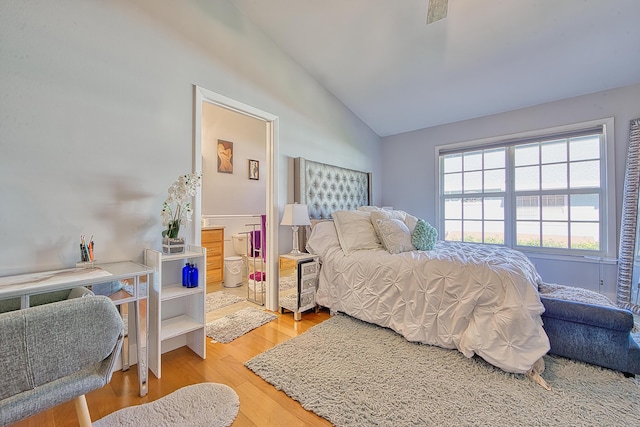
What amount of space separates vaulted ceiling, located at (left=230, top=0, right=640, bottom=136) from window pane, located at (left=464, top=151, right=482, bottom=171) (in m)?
0.63

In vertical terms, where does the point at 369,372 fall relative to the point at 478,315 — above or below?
below

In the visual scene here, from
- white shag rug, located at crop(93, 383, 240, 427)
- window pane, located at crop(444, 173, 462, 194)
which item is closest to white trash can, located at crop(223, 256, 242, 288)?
white shag rug, located at crop(93, 383, 240, 427)

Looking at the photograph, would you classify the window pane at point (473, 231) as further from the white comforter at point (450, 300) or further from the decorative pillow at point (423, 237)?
the white comforter at point (450, 300)

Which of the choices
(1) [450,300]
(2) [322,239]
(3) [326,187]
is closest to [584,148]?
(1) [450,300]

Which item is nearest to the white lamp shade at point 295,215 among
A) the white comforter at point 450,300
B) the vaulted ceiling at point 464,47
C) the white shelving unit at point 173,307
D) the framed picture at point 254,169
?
the white comforter at point 450,300

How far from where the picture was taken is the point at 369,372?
172 cm

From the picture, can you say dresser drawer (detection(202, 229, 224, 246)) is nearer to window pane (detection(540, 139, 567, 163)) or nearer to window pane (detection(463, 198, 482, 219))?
window pane (detection(463, 198, 482, 219))

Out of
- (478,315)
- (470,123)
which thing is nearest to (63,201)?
(478,315)

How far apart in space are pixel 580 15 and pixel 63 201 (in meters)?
4.08

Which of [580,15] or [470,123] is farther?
[470,123]

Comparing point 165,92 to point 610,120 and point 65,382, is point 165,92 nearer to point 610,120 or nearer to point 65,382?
point 65,382

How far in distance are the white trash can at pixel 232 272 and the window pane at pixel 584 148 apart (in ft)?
14.9

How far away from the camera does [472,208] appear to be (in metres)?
3.86

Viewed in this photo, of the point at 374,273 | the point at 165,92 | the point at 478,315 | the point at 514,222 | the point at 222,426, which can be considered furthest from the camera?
the point at 514,222
